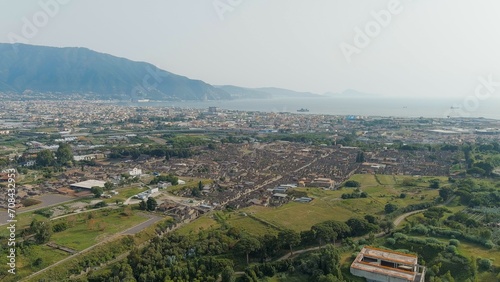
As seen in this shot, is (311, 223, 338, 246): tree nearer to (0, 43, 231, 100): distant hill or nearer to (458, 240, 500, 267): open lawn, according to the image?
(458, 240, 500, 267): open lawn

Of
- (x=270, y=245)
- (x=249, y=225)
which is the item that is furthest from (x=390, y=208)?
(x=270, y=245)

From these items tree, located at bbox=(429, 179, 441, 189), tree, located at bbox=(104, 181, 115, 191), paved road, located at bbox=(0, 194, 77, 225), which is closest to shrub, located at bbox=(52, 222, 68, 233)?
paved road, located at bbox=(0, 194, 77, 225)

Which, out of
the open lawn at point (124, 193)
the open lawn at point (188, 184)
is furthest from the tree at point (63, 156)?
the open lawn at point (188, 184)

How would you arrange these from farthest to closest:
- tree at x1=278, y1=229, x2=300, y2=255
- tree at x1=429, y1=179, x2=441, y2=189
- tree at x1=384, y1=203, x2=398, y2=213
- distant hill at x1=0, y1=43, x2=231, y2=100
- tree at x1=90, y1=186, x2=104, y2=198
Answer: distant hill at x1=0, y1=43, x2=231, y2=100 < tree at x1=429, y1=179, x2=441, y2=189 < tree at x1=90, y1=186, x2=104, y2=198 < tree at x1=384, y1=203, x2=398, y2=213 < tree at x1=278, y1=229, x2=300, y2=255

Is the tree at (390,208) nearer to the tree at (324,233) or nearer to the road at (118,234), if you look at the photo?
the tree at (324,233)

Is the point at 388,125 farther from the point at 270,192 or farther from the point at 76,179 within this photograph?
the point at 76,179
